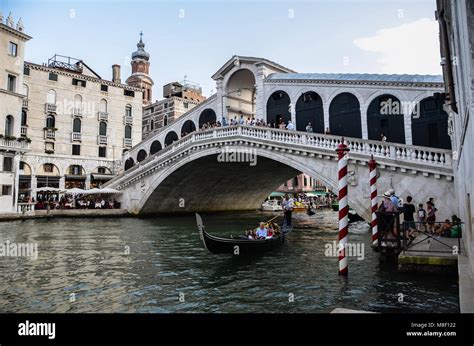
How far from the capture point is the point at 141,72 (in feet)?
140

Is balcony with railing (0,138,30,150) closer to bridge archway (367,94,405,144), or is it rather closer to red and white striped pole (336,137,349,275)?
bridge archway (367,94,405,144)

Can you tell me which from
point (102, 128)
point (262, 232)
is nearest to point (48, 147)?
point (102, 128)

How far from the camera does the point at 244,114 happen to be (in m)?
21.1

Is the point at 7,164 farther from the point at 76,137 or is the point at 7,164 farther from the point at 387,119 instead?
the point at 387,119

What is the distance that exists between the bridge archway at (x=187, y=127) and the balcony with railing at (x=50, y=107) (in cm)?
908

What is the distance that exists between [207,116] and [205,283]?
628 inches

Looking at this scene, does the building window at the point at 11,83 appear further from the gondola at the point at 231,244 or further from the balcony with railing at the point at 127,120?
the gondola at the point at 231,244

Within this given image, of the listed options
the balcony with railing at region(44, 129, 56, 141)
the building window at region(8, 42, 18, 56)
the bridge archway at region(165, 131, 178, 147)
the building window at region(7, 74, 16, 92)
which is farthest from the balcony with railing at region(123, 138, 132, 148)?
the building window at region(8, 42, 18, 56)

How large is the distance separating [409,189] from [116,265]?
7.88 m

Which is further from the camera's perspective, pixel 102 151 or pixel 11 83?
pixel 102 151

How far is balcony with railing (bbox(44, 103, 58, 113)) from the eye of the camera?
24391 millimetres

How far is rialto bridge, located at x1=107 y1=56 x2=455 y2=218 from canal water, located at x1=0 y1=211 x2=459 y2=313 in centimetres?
299

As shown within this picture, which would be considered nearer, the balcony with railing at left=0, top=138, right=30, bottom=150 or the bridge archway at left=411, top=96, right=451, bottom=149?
the bridge archway at left=411, top=96, right=451, bottom=149
